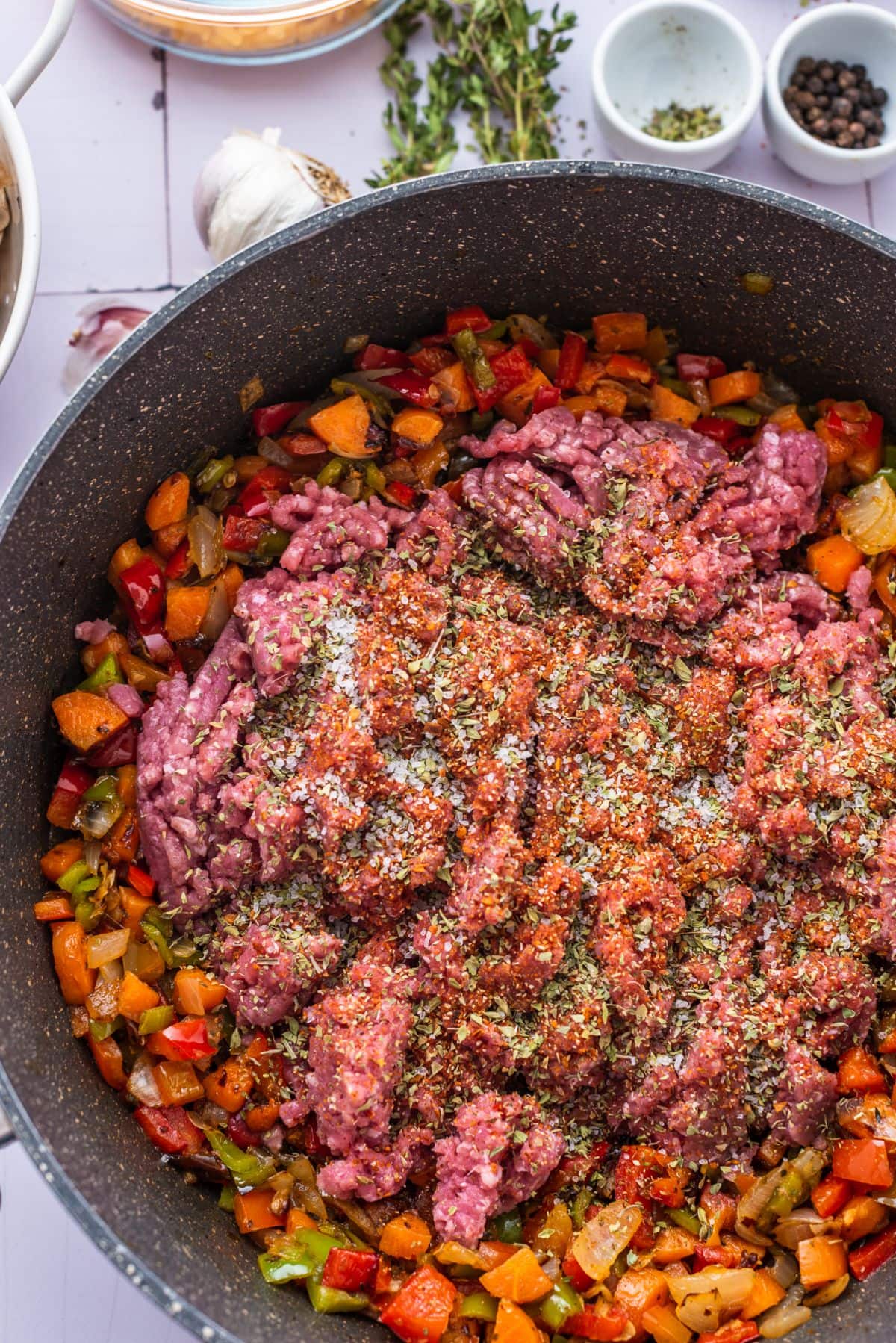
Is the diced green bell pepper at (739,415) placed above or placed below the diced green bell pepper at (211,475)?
below

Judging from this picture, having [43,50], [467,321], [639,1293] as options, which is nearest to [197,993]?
[639,1293]

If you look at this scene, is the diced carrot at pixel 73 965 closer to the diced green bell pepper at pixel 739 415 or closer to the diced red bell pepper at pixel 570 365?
the diced red bell pepper at pixel 570 365

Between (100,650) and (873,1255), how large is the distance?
2.24 meters

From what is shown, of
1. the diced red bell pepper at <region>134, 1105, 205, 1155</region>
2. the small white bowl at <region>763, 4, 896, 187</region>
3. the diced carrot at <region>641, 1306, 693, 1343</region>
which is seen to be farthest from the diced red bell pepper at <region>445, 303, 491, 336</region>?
the diced carrot at <region>641, 1306, 693, 1343</region>

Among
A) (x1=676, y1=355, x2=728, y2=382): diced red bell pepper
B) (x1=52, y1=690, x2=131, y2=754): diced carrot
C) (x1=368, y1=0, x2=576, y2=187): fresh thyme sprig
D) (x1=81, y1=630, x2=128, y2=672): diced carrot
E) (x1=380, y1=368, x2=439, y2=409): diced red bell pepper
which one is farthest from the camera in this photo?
(x1=368, y1=0, x2=576, y2=187): fresh thyme sprig

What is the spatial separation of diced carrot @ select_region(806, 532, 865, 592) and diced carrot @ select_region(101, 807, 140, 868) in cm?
174

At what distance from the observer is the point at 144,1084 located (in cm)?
288

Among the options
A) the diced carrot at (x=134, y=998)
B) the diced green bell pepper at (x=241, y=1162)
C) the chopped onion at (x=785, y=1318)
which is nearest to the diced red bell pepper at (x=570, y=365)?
the diced carrot at (x=134, y=998)

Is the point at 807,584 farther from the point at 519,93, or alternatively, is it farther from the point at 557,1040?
the point at 519,93

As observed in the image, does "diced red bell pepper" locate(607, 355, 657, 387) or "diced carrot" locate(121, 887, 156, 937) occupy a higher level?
"diced red bell pepper" locate(607, 355, 657, 387)

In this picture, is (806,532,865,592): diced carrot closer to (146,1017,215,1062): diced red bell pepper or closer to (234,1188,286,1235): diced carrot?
(146,1017,215,1062): diced red bell pepper

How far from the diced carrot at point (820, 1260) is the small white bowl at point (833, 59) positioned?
2760mm

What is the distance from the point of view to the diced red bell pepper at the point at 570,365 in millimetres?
3225

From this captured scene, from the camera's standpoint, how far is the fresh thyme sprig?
3.50 meters
